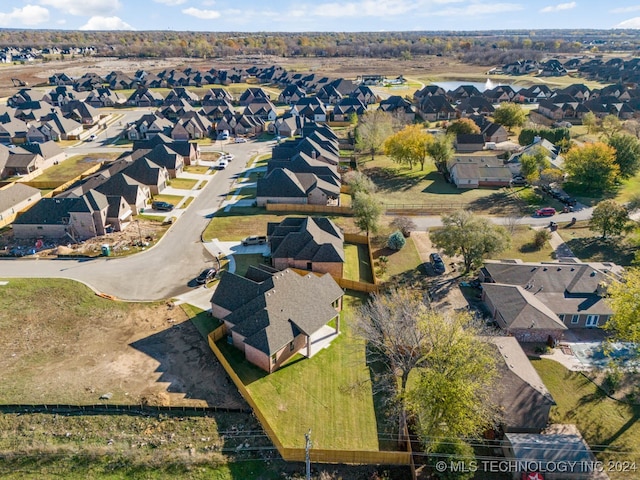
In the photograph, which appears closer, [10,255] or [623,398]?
[623,398]

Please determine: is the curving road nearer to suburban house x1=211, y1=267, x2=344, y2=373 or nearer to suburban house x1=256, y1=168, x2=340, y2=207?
suburban house x1=211, y1=267, x2=344, y2=373

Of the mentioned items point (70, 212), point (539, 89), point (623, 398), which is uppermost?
point (539, 89)

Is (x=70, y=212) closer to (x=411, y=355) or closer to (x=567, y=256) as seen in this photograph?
(x=411, y=355)

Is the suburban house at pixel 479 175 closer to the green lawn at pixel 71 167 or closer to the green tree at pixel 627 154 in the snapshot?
the green tree at pixel 627 154

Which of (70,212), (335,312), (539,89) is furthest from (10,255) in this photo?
(539,89)

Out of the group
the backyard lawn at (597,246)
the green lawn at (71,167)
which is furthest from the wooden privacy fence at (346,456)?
the green lawn at (71,167)

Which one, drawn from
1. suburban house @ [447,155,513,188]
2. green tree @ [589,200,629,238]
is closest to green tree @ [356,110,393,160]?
suburban house @ [447,155,513,188]

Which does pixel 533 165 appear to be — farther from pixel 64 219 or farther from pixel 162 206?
pixel 64 219
